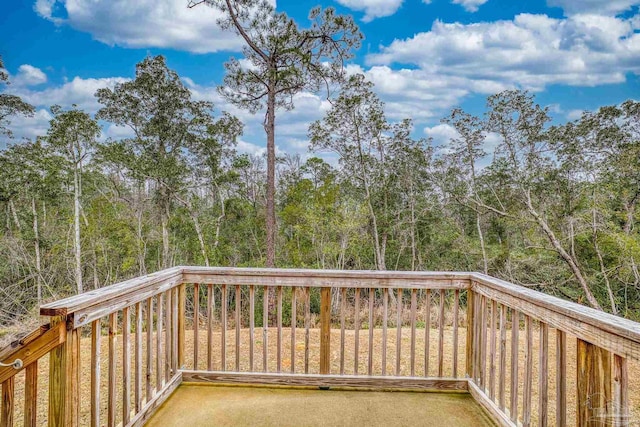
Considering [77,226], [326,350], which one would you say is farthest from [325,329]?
[77,226]

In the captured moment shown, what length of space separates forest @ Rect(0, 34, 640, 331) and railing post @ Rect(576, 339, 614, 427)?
12.0m

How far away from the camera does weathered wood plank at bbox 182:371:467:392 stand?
9.17 ft

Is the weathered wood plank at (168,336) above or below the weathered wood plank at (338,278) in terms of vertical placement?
below

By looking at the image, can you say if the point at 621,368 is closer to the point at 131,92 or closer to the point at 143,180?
the point at 143,180

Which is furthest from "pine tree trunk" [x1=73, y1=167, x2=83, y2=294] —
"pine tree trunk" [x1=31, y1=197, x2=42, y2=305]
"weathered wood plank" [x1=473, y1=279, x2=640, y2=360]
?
"weathered wood plank" [x1=473, y1=279, x2=640, y2=360]

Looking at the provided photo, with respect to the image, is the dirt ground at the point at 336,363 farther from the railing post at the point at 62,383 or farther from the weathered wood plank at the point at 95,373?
the railing post at the point at 62,383

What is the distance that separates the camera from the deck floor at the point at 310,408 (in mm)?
2336

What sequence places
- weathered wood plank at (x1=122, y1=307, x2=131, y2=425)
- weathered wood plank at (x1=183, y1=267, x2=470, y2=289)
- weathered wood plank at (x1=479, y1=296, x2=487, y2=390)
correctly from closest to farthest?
weathered wood plank at (x1=122, y1=307, x2=131, y2=425)
weathered wood plank at (x1=479, y1=296, x2=487, y2=390)
weathered wood plank at (x1=183, y1=267, x2=470, y2=289)

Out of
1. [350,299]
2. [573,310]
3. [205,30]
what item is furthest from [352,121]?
[573,310]

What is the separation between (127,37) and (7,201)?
8905mm

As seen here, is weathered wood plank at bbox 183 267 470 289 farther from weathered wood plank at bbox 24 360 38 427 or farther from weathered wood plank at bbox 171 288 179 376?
weathered wood plank at bbox 24 360 38 427

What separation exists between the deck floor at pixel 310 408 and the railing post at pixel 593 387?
1019mm

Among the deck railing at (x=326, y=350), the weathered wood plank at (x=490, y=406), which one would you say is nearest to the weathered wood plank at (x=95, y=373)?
the deck railing at (x=326, y=350)

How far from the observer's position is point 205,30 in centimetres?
1076
